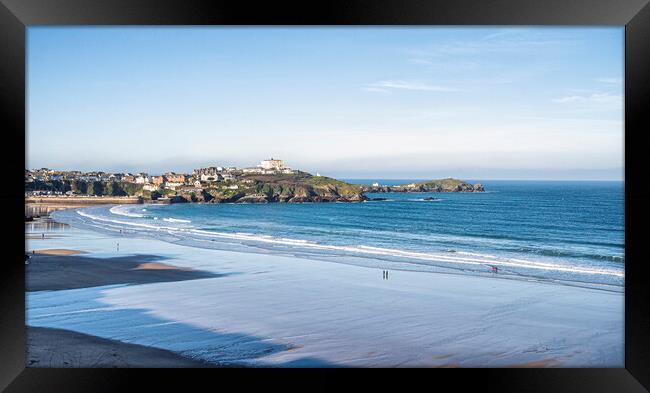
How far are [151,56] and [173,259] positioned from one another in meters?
13.5

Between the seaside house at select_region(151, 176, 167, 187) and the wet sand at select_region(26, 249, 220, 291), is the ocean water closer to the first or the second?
the seaside house at select_region(151, 176, 167, 187)

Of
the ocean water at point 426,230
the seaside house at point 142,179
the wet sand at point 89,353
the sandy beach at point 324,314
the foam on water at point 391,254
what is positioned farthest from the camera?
the seaside house at point 142,179

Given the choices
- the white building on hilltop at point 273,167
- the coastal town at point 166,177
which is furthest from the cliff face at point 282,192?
the white building on hilltop at point 273,167

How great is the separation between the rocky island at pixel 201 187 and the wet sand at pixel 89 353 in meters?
26.9

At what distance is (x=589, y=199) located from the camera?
3356cm

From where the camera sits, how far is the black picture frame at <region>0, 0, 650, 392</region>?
374 centimetres

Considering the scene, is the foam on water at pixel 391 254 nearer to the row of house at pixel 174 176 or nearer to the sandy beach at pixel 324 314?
the sandy beach at pixel 324 314

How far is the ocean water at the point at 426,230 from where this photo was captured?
524 inches

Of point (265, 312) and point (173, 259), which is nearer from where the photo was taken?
point (265, 312)

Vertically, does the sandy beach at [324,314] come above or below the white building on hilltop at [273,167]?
below

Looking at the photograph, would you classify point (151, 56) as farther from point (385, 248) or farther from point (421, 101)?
point (385, 248)

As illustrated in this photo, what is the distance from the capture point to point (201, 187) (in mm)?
35875

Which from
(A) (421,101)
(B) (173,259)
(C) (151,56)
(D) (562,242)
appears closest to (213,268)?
(B) (173,259)

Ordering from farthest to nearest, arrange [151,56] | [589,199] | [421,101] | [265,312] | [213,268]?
[589,199]
[421,101]
[151,56]
[213,268]
[265,312]
